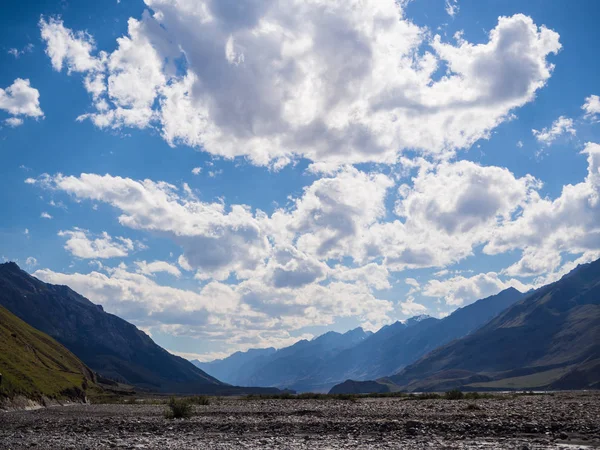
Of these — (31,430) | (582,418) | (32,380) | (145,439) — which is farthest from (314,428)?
(32,380)

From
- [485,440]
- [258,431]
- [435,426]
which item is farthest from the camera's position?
[258,431]

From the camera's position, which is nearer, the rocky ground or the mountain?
the rocky ground

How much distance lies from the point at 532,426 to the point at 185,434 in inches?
903

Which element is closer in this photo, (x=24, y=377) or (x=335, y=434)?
(x=335, y=434)

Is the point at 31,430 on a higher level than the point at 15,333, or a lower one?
lower

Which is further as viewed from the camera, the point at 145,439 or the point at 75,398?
the point at 75,398

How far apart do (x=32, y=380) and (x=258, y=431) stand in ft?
202

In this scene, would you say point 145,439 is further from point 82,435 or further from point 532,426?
point 532,426

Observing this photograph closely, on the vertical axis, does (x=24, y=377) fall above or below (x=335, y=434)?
above

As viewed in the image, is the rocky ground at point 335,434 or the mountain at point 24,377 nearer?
the rocky ground at point 335,434

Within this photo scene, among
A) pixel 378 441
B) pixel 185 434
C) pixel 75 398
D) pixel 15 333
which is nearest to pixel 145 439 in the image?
pixel 185 434

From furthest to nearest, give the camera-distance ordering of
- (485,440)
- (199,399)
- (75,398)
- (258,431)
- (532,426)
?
1. (75,398)
2. (199,399)
3. (258,431)
4. (532,426)
5. (485,440)

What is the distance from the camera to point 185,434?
34781mm

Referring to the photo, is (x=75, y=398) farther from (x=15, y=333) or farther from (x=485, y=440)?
(x=485, y=440)
